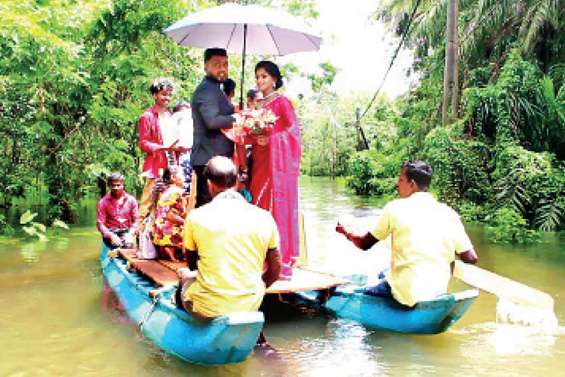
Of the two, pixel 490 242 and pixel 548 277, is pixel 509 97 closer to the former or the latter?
pixel 490 242

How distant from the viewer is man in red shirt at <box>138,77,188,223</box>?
26.6 ft

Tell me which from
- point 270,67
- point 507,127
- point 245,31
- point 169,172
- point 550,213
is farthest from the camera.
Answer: point 507,127

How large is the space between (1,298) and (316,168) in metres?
43.4

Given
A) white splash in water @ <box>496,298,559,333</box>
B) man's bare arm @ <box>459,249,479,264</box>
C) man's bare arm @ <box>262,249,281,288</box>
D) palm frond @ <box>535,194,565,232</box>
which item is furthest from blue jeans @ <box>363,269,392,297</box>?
palm frond @ <box>535,194,565,232</box>

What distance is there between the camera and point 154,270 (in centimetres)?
662

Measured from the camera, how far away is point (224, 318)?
4.53 meters

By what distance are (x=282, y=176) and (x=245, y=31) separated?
5.42 ft

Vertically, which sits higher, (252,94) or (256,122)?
(252,94)

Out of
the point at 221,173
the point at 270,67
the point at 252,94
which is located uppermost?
the point at 270,67

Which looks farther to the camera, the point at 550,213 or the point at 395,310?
the point at 550,213

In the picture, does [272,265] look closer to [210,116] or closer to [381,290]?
[381,290]

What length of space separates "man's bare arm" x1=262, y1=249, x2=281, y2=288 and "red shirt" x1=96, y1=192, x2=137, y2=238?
437cm

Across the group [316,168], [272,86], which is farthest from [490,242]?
[316,168]

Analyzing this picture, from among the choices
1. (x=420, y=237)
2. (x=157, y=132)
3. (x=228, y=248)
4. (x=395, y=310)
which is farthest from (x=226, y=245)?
(x=157, y=132)
